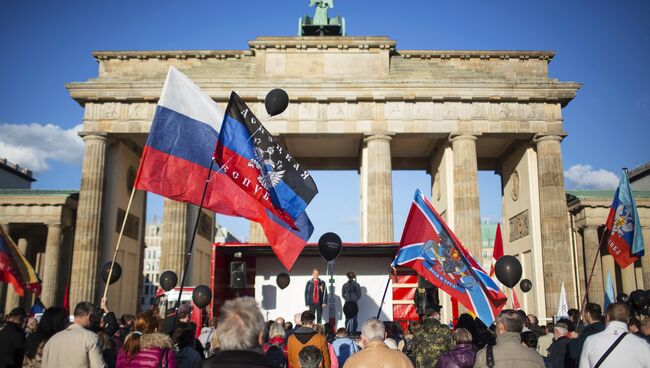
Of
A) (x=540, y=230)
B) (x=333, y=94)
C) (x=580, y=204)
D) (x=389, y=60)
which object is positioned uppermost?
(x=389, y=60)

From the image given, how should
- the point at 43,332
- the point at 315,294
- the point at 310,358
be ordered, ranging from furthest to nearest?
1. the point at 315,294
2. the point at 43,332
3. the point at 310,358

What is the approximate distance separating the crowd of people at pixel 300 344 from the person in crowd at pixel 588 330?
1 cm

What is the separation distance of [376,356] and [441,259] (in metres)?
5.74

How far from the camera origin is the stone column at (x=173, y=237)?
29.4m

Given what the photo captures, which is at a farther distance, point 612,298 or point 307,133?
point 307,133

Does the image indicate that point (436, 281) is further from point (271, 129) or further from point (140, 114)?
point (140, 114)

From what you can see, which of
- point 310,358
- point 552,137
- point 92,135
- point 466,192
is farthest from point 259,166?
point 552,137

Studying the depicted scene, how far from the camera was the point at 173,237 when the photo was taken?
2994cm

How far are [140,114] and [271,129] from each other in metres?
7.02

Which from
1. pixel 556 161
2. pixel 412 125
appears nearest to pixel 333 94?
pixel 412 125

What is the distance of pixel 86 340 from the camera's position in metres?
5.65

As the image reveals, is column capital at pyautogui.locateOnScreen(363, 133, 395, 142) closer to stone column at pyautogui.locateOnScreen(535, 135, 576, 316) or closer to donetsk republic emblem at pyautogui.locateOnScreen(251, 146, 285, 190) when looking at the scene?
stone column at pyautogui.locateOnScreen(535, 135, 576, 316)

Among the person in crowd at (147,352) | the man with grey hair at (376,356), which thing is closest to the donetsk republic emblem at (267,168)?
the person in crowd at (147,352)

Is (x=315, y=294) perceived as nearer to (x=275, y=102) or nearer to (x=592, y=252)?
(x=275, y=102)
